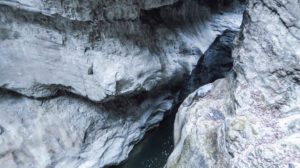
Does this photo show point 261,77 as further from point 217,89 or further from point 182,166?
point 182,166

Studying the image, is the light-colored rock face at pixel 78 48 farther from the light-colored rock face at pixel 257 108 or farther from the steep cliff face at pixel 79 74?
the light-colored rock face at pixel 257 108

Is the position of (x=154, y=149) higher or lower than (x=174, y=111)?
lower

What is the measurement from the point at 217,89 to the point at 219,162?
1596 millimetres

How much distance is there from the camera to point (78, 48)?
4.35 metres

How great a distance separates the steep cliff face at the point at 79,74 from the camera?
4.12 m

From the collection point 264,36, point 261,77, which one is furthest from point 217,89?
point 264,36

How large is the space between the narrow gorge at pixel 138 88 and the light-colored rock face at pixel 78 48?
0.07 feet

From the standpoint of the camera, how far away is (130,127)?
18.7 feet

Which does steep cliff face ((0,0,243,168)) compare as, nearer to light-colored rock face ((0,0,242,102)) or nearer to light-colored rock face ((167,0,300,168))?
light-colored rock face ((0,0,242,102))

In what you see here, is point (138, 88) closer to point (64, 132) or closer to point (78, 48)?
point (78, 48)

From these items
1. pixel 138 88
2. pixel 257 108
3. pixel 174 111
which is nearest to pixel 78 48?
pixel 138 88

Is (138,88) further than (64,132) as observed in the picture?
No

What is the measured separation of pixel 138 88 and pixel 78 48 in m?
1.56

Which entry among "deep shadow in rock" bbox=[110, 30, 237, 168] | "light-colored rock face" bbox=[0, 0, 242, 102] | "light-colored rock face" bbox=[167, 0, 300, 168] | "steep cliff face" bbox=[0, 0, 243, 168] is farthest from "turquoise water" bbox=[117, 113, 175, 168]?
"light-colored rock face" bbox=[167, 0, 300, 168]
